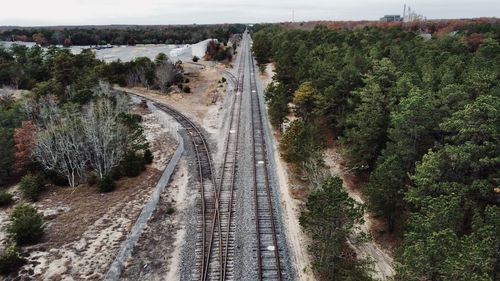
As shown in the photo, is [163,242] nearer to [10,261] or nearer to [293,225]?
[10,261]

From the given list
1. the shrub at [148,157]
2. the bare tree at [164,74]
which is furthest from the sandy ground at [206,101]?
the shrub at [148,157]

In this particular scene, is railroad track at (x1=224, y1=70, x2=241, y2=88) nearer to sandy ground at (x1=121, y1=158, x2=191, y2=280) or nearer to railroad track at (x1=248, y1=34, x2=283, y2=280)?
railroad track at (x1=248, y1=34, x2=283, y2=280)

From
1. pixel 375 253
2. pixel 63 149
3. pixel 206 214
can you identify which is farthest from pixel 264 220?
pixel 63 149

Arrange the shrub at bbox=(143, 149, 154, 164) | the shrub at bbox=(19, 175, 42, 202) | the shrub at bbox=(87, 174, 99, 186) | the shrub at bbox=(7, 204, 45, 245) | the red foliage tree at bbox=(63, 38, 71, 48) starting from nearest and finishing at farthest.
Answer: the shrub at bbox=(7, 204, 45, 245), the shrub at bbox=(19, 175, 42, 202), the shrub at bbox=(87, 174, 99, 186), the shrub at bbox=(143, 149, 154, 164), the red foliage tree at bbox=(63, 38, 71, 48)

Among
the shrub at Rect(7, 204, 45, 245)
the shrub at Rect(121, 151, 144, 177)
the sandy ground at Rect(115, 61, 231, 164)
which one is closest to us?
the shrub at Rect(7, 204, 45, 245)

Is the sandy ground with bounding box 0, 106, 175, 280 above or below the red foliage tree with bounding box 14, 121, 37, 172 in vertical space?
below

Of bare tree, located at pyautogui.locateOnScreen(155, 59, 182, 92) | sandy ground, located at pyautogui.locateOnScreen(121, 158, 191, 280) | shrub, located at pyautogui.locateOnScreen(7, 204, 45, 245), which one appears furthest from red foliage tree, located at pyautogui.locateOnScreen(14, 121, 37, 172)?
bare tree, located at pyautogui.locateOnScreen(155, 59, 182, 92)

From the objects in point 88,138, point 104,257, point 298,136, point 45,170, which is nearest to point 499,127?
point 298,136

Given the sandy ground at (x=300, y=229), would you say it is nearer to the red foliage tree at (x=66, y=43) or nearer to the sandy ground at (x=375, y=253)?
the sandy ground at (x=375, y=253)

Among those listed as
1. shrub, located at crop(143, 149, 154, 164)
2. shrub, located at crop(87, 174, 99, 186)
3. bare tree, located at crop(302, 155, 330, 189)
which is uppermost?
bare tree, located at crop(302, 155, 330, 189)
